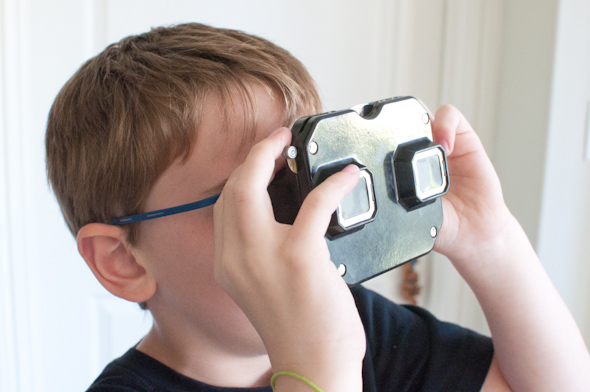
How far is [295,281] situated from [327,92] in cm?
103

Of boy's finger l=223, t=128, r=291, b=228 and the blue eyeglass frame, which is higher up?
boy's finger l=223, t=128, r=291, b=228

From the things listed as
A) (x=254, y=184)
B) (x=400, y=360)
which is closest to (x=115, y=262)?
(x=254, y=184)

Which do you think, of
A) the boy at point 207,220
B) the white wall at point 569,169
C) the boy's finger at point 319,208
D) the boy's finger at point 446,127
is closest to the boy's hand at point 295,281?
the boy's finger at point 319,208

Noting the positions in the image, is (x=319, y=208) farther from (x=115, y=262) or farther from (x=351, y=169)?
(x=115, y=262)

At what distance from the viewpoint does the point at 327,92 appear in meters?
1.42

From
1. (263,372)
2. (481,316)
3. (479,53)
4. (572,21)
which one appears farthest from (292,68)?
(481,316)

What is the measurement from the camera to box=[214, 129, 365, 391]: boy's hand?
0.46 meters

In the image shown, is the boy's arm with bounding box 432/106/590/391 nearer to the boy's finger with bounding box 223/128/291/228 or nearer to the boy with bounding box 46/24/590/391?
the boy with bounding box 46/24/590/391

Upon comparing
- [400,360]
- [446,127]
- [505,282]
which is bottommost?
[400,360]

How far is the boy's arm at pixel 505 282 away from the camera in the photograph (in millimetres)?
724

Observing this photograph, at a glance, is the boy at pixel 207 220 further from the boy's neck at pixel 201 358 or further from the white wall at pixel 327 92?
the white wall at pixel 327 92

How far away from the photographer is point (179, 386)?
72 cm

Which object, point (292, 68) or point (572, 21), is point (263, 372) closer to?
point (292, 68)

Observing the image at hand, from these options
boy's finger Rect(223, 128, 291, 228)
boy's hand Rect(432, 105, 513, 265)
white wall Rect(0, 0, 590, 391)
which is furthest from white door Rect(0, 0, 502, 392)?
boy's finger Rect(223, 128, 291, 228)
